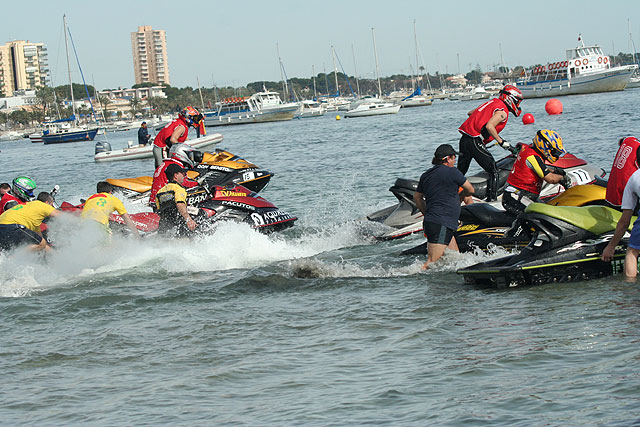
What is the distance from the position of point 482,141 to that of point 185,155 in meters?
5.02

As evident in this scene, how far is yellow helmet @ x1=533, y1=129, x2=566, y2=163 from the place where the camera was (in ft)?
31.7

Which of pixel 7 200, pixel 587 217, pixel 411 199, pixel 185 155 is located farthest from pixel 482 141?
pixel 7 200

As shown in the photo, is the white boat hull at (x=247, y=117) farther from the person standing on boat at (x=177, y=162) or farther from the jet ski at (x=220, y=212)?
the jet ski at (x=220, y=212)

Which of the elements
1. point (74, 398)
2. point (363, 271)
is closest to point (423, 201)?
point (363, 271)

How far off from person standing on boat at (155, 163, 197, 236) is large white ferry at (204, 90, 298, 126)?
84.5 m

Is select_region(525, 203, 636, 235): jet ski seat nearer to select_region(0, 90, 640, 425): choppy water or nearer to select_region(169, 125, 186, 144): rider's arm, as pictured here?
select_region(0, 90, 640, 425): choppy water

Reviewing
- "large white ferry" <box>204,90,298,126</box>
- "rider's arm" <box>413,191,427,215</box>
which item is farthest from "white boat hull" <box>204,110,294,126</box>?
"rider's arm" <box>413,191,427,215</box>

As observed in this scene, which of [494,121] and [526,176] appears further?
[494,121]

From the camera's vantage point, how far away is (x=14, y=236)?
427 inches

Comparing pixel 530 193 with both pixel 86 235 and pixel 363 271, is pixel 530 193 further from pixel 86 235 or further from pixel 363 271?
pixel 86 235

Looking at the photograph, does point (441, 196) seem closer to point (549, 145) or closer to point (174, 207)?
point (549, 145)

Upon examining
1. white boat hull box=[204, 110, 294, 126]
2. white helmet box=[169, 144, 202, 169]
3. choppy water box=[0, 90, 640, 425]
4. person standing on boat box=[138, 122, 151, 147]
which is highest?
white boat hull box=[204, 110, 294, 126]

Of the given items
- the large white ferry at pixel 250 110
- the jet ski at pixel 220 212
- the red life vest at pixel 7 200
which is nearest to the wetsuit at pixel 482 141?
the jet ski at pixel 220 212

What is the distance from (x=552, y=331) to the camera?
6.82m
